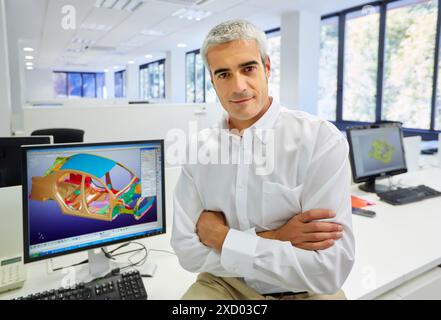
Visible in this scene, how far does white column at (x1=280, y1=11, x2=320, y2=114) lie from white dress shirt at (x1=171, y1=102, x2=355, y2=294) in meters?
4.79

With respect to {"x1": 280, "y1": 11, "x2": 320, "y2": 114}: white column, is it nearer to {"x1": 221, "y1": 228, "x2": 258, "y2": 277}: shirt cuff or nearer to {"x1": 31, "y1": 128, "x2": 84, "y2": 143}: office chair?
{"x1": 31, "y1": 128, "x2": 84, "y2": 143}: office chair

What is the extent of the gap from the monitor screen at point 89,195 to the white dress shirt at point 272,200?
0.51ft

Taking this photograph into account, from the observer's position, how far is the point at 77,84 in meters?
17.9

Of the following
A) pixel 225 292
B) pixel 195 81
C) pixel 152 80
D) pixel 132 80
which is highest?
pixel 132 80

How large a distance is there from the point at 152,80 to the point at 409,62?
970cm

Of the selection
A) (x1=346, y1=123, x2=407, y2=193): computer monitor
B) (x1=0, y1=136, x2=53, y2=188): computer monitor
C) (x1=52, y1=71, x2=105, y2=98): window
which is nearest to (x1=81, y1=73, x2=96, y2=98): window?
(x1=52, y1=71, x2=105, y2=98): window

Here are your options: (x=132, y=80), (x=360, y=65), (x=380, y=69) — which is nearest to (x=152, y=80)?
(x=132, y=80)

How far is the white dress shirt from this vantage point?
961mm

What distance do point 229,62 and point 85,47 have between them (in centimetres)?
926

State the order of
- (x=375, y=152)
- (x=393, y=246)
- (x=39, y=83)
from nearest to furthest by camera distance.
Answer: (x=393, y=246)
(x=375, y=152)
(x=39, y=83)

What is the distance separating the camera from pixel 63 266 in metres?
1.31

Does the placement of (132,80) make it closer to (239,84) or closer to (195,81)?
(195,81)

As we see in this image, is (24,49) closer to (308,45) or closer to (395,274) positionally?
(308,45)

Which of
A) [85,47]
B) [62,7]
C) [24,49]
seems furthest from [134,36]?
[24,49]
